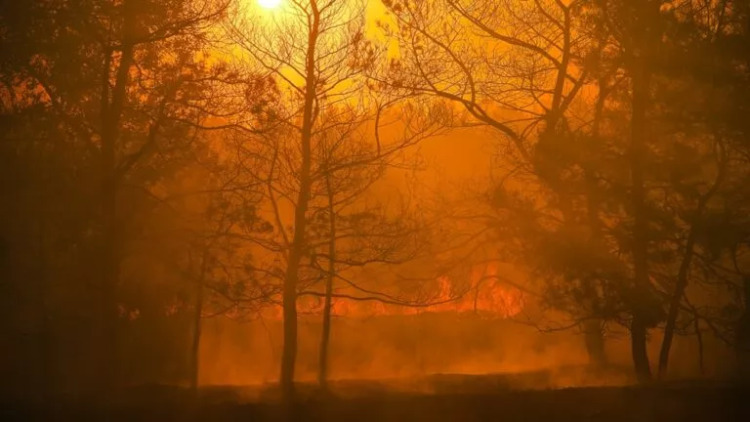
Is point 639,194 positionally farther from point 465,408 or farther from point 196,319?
point 196,319

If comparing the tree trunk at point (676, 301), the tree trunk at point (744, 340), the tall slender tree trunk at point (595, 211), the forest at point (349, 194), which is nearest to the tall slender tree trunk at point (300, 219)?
the forest at point (349, 194)

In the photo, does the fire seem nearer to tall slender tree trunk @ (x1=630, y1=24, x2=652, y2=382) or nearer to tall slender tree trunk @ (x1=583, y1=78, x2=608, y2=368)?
tall slender tree trunk @ (x1=583, y1=78, x2=608, y2=368)

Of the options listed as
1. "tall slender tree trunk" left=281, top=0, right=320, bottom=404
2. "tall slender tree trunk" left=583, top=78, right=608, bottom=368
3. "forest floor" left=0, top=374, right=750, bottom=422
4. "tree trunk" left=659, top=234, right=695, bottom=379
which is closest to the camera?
"forest floor" left=0, top=374, right=750, bottom=422

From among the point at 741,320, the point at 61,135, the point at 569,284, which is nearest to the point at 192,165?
the point at 61,135

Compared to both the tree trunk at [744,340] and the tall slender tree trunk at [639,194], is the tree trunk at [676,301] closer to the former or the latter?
the tall slender tree trunk at [639,194]

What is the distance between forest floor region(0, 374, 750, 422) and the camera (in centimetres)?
1159

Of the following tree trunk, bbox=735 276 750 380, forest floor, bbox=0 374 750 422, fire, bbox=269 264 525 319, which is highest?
fire, bbox=269 264 525 319

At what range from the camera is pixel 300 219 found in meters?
19.4

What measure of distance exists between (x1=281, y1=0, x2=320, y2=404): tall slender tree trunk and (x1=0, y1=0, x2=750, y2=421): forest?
5 centimetres

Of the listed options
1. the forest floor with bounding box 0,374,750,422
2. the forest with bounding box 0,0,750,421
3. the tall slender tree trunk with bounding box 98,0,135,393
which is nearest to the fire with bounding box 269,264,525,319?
the forest with bounding box 0,0,750,421

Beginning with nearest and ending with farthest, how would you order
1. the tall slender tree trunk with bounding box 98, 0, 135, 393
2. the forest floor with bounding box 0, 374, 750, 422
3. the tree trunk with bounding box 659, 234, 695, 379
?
the forest floor with bounding box 0, 374, 750, 422, the tall slender tree trunk with bounding box 98, 0, 135, 393, the tree trunk with bounding box 659, 234, 695, 379

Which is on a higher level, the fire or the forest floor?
the fire

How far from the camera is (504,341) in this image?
99.6 ft

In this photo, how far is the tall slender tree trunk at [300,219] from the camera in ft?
63.1
